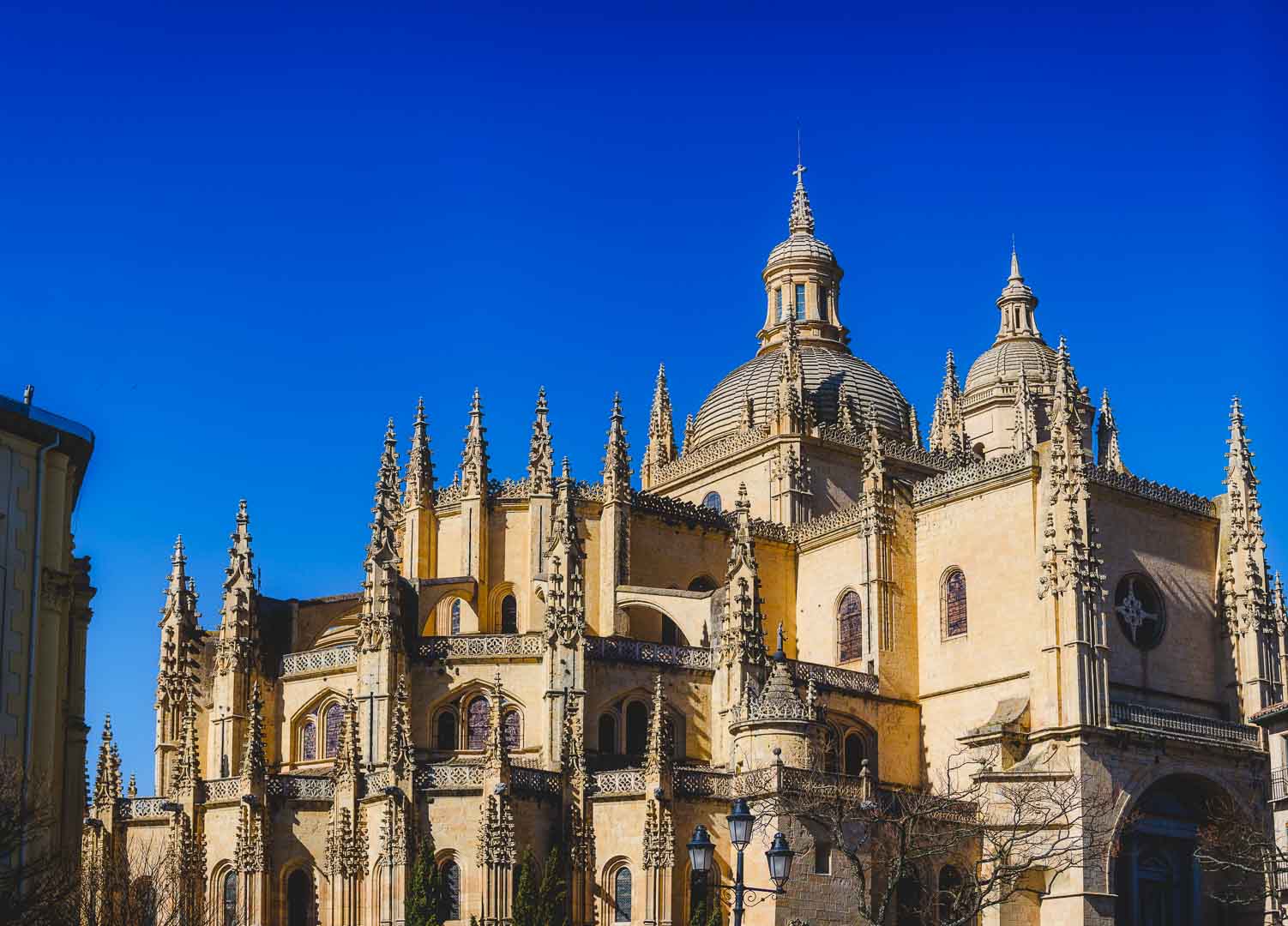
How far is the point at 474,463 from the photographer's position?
64.7 metres

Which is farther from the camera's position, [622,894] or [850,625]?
[850,625]

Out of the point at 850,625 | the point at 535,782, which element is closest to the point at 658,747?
the point at 535,782

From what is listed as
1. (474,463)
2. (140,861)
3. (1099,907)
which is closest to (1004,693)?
(1099,907)

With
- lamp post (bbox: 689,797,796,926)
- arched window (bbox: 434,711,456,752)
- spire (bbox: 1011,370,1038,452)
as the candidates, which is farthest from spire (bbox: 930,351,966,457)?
lamp post (bbox: 689,797,796,926)

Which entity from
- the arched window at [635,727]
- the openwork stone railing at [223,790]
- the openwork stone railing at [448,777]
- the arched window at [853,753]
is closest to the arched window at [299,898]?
the openwork stone railing at [223,790]

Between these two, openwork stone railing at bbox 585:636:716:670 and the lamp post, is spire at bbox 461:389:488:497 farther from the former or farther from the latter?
the lamp post

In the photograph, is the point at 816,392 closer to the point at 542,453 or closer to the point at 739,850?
the point at 542,453

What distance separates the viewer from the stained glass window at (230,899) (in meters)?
52.7

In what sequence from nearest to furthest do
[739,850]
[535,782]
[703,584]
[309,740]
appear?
1. [739,850]
2. [535,782]
3. [309,740]
4. [703,584]

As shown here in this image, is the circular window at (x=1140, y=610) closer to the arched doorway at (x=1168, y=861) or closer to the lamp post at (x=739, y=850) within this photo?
the arched doorway at (x=1168, y=861)

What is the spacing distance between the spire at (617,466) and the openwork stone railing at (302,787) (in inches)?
537

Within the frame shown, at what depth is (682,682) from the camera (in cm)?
5778

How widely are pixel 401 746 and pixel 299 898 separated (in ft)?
16.7

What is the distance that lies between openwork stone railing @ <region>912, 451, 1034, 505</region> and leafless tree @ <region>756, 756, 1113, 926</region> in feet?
28.2
